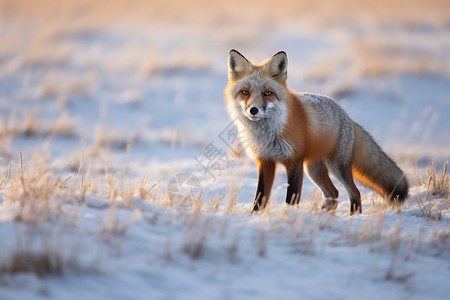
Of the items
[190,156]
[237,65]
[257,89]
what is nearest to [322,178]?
[257,89]

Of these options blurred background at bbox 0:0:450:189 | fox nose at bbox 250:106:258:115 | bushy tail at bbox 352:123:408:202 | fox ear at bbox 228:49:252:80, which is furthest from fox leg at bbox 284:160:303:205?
blurred background at bbox 0:0:450:189

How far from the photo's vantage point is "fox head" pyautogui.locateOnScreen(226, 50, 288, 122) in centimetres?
337

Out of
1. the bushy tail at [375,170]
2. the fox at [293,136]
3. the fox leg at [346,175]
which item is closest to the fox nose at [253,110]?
the fox at [293,136]

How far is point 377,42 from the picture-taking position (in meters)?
13.1

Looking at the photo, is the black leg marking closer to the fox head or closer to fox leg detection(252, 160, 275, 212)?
fox leg detection(252, 160, 275, 212)

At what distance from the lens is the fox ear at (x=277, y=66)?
3590mm

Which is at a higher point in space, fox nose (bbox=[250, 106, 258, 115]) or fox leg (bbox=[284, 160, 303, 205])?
fox nose (bbox=[250, 106, 258, 115])

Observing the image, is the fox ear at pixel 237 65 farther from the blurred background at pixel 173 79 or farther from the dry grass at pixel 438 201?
the dry grass at pixel 438 201

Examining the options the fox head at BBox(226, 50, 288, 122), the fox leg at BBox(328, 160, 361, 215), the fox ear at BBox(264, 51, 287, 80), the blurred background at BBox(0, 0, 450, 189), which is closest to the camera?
the fox head at BBox(226, 50, 288, 122)

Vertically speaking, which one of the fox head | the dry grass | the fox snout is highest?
the fox head

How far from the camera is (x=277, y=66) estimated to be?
11.9ft

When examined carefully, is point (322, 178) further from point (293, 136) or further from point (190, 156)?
point (190, 156)

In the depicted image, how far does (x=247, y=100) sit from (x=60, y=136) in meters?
4.59

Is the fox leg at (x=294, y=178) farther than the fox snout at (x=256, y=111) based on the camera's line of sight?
Yes
